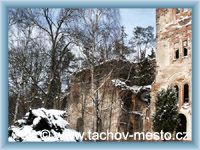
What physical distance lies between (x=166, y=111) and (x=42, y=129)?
6.19ft

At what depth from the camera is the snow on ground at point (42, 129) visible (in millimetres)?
8789

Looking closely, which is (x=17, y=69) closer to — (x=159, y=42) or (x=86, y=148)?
(x=86, y=148)

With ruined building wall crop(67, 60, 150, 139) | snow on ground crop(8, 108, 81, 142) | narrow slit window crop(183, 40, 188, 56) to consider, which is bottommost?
snow on ground crop(8, 108, 81, 142)

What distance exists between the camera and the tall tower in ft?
29.5

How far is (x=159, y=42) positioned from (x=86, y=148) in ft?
6.62

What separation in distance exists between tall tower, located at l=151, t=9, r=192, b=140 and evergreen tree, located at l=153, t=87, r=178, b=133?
0.08 metres

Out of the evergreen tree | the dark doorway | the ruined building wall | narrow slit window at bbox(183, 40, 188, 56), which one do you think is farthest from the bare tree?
the dark doorway

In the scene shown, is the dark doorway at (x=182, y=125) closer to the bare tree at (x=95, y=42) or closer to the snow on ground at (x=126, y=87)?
the snow on ground at (x=126, y=87)

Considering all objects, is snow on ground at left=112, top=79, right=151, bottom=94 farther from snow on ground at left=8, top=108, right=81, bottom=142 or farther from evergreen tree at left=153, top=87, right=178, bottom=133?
snow on ground at left=8, top=108, right=81, bottom=142

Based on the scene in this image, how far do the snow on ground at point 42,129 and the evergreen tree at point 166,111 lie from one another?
1.21 metres

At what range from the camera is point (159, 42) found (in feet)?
30.7

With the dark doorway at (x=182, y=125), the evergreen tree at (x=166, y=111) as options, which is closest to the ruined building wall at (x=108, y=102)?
the evergreen tree at (x=166, y=111)

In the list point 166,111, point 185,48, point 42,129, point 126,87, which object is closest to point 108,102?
point 126,87
